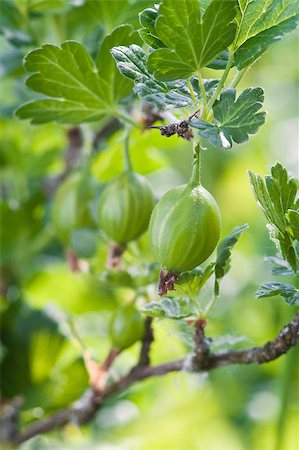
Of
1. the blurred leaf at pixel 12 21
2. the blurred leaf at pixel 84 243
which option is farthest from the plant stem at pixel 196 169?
the blurred leaf at pixel 12 21

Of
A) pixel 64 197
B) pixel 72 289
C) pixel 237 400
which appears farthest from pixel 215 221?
pixel 237 400

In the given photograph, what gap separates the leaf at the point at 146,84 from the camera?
1.65 feet

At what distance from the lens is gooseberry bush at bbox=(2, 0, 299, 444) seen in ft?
1.60

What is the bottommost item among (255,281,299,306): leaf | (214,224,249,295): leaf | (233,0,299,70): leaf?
(255,281,299,306): leaf

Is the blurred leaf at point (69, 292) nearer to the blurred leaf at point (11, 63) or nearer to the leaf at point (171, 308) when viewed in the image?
the blurred leaf at point (11, 63)

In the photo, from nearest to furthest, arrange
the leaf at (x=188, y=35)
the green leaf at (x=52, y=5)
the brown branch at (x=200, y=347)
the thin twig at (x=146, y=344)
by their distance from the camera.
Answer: the leaf at (x=188, y=35) < the brown branch at (x=200, y=347) < the thin twig at (x=146, y=344) < the green leaf at (x=52, y=5)

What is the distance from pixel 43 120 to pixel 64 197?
219 mm

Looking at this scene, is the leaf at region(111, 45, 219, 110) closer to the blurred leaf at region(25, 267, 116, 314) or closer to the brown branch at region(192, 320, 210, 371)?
the brown branch at region(192, 320, 210, 371)

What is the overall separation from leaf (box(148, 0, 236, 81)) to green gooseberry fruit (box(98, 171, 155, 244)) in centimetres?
17

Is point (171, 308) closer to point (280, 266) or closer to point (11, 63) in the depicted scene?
point (280, 266)

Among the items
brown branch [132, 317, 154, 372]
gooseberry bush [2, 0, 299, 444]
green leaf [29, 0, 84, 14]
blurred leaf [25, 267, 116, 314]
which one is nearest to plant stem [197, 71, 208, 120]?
gooseberry bush [2, 0, 299, 444]

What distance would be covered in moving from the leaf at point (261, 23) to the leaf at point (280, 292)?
0.49 ft

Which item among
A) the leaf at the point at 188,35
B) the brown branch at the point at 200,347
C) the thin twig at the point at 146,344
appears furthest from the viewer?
the thin twig at the point at 146,344

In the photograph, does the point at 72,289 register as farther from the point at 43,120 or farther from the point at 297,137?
the point at 297,137
